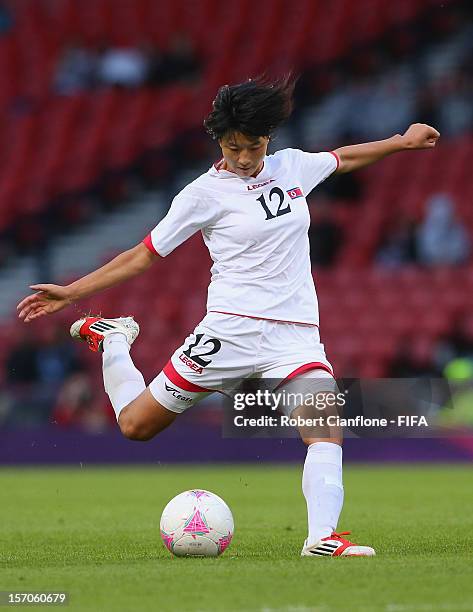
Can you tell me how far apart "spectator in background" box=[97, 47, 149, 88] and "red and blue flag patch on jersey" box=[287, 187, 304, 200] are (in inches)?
587

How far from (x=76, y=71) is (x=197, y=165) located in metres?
2.81

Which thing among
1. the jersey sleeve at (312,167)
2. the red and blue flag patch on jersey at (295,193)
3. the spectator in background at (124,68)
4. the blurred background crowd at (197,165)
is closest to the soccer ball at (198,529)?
the red and blue flag patch on jersey at (295,193)

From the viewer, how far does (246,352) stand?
707 centimetres

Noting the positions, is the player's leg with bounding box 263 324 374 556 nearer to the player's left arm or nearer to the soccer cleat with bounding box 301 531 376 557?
the soccer cleat with bounding box 301 531 376 557

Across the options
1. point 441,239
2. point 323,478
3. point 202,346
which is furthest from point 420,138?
point 441,239

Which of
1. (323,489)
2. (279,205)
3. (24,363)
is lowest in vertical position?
(323,489)

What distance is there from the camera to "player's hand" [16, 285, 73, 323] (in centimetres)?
702

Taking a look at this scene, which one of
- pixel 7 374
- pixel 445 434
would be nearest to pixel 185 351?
pixel 445 434

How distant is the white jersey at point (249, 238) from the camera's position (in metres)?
7.06

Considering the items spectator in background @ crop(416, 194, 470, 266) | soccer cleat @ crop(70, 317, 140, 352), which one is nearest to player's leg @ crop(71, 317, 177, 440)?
soccer cleat @ crop(70, 317, 140, 352)

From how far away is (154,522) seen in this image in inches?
379

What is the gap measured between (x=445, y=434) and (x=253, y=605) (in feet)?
36.2

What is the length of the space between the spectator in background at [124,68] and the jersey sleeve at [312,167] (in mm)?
14653

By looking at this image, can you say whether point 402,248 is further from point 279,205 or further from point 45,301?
point 45,301
